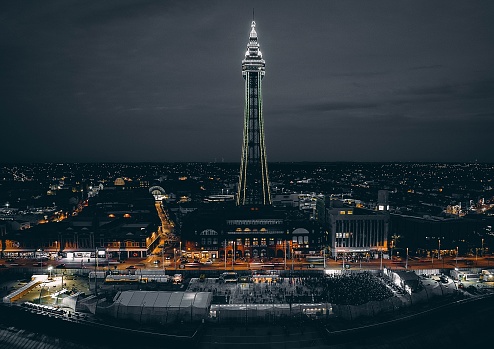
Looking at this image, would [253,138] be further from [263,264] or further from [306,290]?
[306,290]

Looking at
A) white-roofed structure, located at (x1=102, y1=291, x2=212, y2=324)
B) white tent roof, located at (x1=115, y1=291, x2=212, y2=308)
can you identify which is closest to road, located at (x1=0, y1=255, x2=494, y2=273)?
white tent roof, located at (x1=115, y1=291, x2=212, y2=308)

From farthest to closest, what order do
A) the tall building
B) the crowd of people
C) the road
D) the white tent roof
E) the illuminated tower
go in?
the illuminated tower < the tall building < the road < the crowd of people < the white tent roof

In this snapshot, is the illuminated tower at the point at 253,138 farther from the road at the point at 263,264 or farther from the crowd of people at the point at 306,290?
the crowd of people at the point at 306,290

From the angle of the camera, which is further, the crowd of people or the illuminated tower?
the illuminated tower

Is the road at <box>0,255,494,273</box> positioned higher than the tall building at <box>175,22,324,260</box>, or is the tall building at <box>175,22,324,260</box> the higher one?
the tall building at <box>175,22,324,260</box>

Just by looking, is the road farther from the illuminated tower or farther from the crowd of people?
the illuminated tower

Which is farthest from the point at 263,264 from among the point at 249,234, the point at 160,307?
the point at 160,307

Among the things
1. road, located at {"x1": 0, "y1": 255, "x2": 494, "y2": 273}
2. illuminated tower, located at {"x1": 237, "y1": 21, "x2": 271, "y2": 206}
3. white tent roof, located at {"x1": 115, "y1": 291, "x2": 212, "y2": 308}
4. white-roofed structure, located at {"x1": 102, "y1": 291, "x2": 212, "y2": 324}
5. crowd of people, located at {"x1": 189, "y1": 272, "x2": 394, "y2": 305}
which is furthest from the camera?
illuminated tower, located at {"x1": 237, "y1": 21, "x2": 271, "y2": 206}
